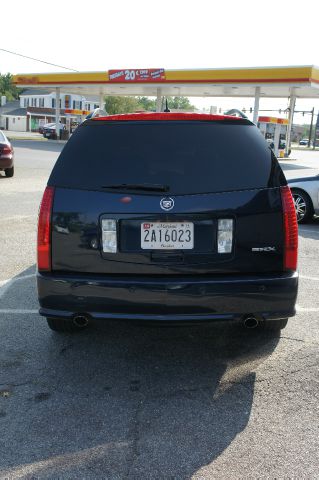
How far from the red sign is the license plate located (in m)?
31.4

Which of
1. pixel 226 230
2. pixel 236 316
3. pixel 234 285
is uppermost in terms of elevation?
pixel 226 230

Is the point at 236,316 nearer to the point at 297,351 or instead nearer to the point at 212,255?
the point at 212,255

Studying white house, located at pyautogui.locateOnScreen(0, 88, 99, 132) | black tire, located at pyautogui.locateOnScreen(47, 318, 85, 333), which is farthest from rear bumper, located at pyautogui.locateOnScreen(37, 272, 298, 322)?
white house, located at pyautogui.locateOnScreen(0, 88, 99, 132)

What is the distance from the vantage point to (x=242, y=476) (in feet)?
8.21

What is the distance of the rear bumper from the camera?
3174 mm

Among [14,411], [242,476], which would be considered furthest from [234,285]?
[14,411]

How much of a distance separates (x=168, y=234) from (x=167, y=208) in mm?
168

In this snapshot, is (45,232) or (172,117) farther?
(172,117)

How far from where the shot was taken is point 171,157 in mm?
3334

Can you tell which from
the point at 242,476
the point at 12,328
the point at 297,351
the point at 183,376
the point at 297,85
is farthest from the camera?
the point at 297,85

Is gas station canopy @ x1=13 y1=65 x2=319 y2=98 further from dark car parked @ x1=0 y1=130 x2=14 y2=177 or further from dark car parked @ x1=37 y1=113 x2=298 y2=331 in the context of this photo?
dark car parked @ x1=37 y1=113 x2=298 y2=331

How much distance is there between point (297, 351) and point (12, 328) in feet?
Result: 7.92

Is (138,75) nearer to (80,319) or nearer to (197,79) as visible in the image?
(197,79)

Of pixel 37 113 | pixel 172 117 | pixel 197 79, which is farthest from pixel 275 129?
pixel 37 113
